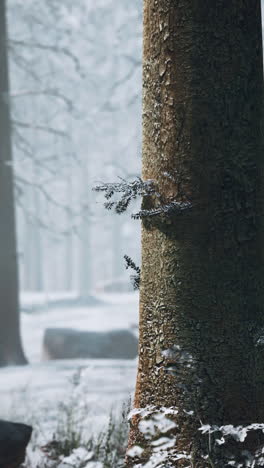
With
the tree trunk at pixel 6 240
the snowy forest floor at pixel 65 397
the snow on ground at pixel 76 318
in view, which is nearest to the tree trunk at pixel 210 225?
the snowy forest floor at pixel 65 397

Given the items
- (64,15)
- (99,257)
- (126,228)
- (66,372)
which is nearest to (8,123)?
(64,15)

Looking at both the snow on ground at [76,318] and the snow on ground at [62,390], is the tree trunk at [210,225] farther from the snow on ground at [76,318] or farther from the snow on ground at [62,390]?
the snow on ground at [76,318]

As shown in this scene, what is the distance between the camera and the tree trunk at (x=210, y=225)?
8.32ft

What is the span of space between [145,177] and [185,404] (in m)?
1.06

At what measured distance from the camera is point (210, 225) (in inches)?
100

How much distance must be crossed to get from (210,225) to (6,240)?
8229 mm

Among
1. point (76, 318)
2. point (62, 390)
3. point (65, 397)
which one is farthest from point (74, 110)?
point (76, 318)

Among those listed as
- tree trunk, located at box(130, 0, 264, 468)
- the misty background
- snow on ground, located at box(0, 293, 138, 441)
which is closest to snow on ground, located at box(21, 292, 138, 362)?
the misty background

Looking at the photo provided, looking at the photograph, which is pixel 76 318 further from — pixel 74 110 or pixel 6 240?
pixel 74 110

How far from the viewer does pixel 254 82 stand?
2.62m

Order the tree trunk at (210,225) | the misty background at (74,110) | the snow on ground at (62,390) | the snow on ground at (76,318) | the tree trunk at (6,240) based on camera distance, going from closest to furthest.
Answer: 1. the tree trunk at (210,225)
2. the snow on ground at (62,390)
3. the tree trunk at (6,240)
4. the misty background at (74,110)
5. the snow on ground at (76,318)

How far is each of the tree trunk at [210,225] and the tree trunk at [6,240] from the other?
794cm

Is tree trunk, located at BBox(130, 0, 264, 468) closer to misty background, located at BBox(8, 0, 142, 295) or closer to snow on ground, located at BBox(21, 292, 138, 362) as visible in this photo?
misty background, located at BBox(8, 0, 142, 295)

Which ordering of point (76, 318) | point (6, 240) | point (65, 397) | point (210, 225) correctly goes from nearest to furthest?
point (210, 225), point (65, 397), point (6, 240), point (76, 318)
